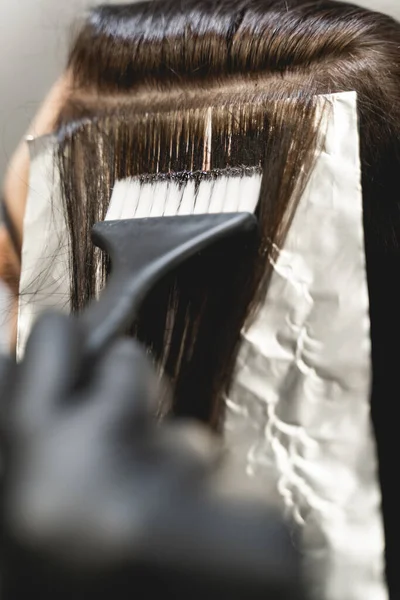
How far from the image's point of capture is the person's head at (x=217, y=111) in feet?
1.65

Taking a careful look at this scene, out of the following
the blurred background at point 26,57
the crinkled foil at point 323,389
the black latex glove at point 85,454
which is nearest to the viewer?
the black latex glove at point 85,454

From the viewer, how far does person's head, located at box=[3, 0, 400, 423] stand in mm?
501

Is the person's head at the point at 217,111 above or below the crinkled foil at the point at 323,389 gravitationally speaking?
above

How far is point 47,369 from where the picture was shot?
0.35 metres

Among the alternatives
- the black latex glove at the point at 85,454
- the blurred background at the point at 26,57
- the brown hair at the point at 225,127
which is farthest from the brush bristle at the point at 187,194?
the blurred background at the point at 26,57

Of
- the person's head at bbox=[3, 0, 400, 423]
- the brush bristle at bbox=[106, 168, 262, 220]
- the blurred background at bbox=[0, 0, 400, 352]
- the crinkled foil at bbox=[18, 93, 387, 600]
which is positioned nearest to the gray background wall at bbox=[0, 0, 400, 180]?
the blurred background at bbox=[0, 0, 400, 352]

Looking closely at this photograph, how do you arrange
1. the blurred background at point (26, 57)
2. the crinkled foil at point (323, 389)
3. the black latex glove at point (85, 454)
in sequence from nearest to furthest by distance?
the black latex glove at point (85, 454) < the crinkled foil at point (323, 389) < the blurred background at point (26, 57)

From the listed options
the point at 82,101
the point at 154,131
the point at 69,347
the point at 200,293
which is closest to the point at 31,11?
the point at 82,101

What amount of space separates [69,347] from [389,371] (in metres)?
0.29

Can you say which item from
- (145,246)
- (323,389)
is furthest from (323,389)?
(145,246)

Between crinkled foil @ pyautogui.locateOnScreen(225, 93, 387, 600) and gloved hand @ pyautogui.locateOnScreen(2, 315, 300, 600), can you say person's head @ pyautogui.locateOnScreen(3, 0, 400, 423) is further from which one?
gloved hand @ pyautogui.locateOnScreen(2, 315, 300, 600)

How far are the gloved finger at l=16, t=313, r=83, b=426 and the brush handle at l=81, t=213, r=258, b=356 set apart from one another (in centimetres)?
3

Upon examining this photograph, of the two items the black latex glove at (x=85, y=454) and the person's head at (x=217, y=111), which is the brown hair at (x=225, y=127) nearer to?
the person's head at (x=217, y=111)

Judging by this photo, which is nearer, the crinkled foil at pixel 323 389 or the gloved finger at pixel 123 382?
the gloved finger at pixel 123 382
